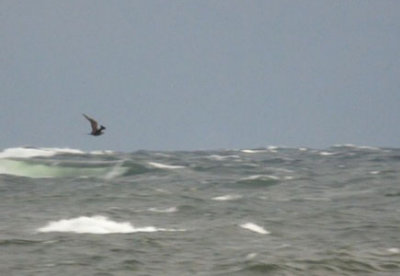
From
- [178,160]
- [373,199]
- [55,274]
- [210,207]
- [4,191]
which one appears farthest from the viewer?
[178,160]

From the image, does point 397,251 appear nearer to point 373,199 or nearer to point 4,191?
point 373,199

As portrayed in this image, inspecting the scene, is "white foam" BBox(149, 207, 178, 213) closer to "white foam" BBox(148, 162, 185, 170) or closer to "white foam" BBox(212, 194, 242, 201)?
"white foam" BBox(212, 194, 242, 201)

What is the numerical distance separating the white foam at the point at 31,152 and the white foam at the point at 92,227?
111 feet

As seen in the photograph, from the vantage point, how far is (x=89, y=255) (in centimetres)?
1973

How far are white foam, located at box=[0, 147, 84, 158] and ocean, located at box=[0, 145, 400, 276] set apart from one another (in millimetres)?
13276

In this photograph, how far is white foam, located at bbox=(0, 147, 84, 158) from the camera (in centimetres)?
5994

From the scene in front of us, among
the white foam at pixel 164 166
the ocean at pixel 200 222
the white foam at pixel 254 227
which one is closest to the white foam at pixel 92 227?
the ocean at pixel 200 222

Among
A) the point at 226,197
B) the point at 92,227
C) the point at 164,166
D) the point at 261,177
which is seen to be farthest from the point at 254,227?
the point at 164,166

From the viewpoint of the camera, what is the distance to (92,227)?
2381 centimetres

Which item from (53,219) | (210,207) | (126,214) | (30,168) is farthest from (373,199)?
(30,168)

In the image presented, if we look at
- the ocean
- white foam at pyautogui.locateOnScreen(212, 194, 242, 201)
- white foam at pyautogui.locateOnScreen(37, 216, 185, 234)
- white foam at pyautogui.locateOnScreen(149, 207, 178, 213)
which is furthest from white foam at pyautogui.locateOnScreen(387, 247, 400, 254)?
white foam at pyautogui.locateOnScreen(212, 194, 242, 201)

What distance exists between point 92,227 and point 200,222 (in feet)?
9.80

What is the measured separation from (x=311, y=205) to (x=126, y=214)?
6.02 metres

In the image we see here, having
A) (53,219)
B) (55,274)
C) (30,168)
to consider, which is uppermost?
(30,168)
